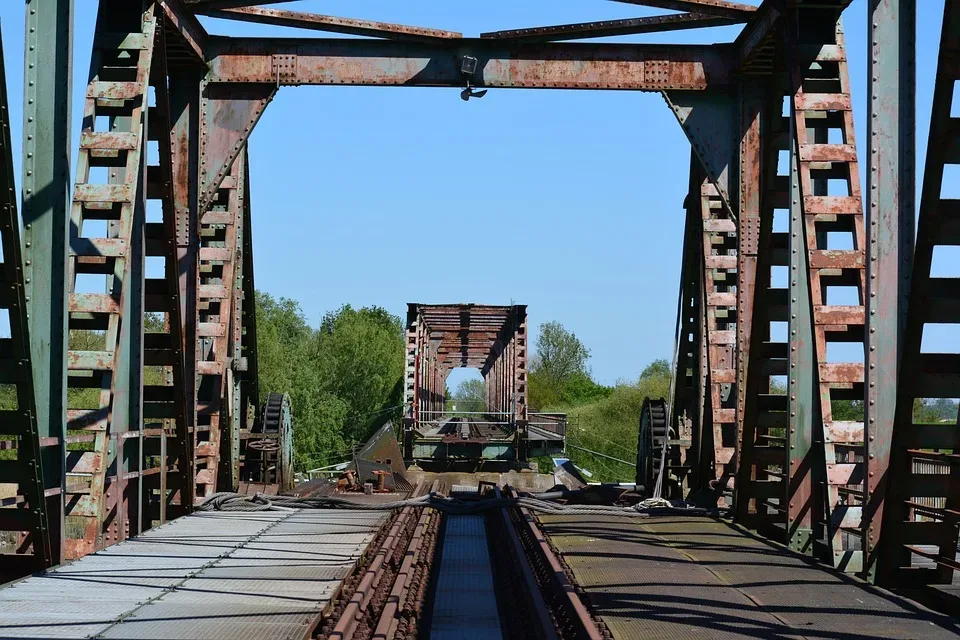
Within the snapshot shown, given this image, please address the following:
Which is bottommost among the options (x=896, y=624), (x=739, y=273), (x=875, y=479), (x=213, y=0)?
(x=896, y=624)

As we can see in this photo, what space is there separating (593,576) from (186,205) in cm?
857

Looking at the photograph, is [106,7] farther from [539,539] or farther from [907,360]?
[907,360]

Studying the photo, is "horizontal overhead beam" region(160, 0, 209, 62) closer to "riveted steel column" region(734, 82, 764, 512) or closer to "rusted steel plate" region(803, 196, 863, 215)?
"riveted steel column" region(734, 82, 764, 512)

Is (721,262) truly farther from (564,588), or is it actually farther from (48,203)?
(48,203)

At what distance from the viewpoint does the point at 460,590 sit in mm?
11461

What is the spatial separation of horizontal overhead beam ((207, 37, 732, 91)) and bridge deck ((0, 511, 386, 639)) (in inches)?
247

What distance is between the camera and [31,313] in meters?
10.0

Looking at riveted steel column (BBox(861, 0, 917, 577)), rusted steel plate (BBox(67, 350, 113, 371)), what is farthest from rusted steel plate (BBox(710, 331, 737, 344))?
rusted steel plate (BBox(67, 350, 113, 371))

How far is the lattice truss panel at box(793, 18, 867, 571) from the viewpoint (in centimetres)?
1090

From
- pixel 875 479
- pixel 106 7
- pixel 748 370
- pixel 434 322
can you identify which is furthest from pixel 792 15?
pixel 434 322

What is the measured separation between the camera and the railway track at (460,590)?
8156mm

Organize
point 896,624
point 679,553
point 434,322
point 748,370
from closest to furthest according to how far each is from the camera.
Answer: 1. point 896,624
2. point 679,553
3. point 748,370
4. point 434,322

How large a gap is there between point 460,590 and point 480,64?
24.6 feet

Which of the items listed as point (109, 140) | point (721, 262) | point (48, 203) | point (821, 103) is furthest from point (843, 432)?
point (109, 140)
